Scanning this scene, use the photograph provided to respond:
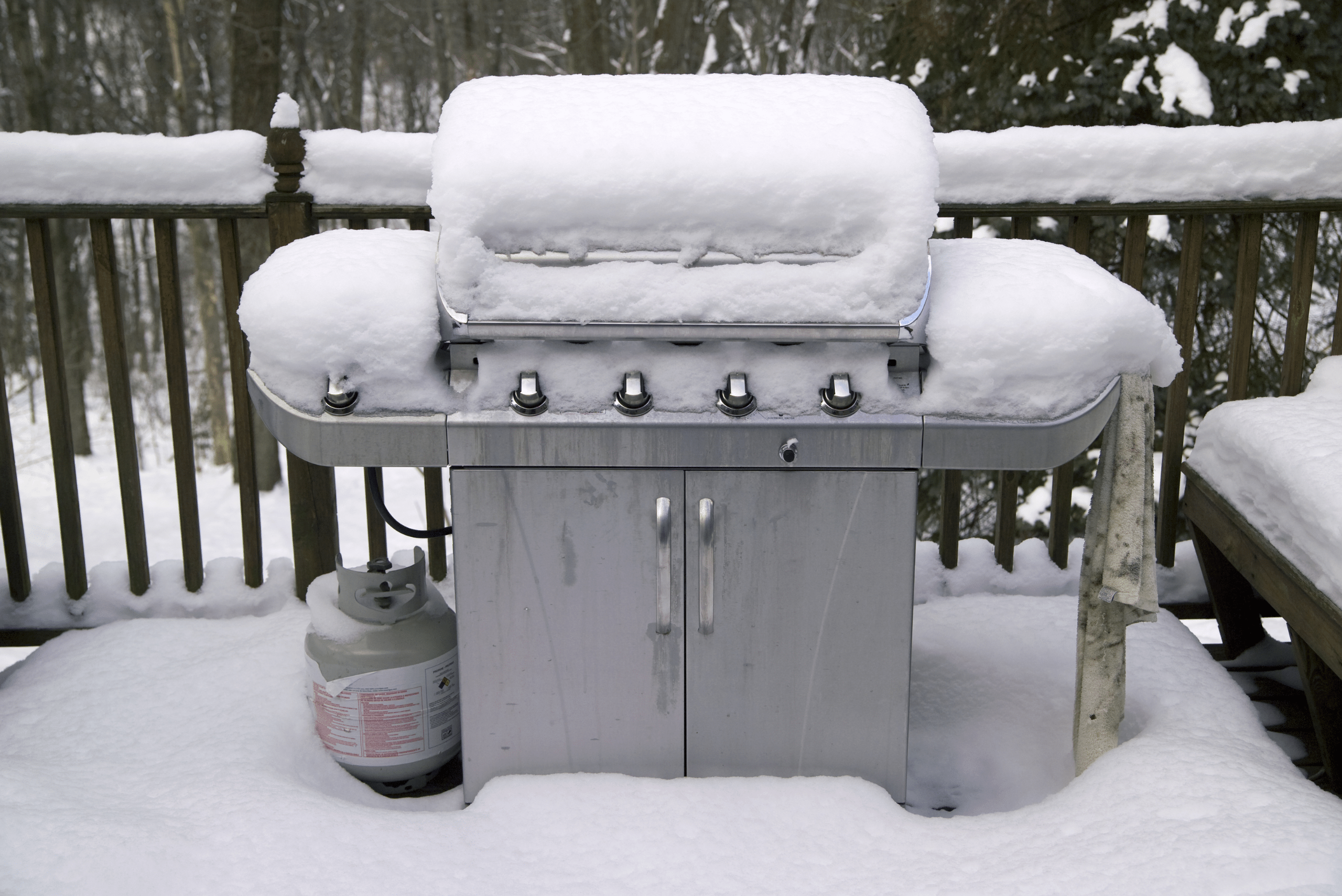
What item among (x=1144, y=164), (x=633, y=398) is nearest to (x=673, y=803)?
(x=633, y=398)

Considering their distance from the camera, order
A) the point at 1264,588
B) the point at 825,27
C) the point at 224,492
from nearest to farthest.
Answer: the point at 1264,588
the point at 224,492
the point at 825,27

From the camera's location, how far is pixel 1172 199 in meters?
2.74

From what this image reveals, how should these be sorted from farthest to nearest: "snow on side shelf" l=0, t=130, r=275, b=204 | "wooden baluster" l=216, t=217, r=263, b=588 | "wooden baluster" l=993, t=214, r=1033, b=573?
"wooden baluster" l=993, t=214, r=1033, b=573 → "wooden baluster" l=216, t=217, r=263, b=588 → "snow on side shelf" l=0, t=130, r=275, b=204

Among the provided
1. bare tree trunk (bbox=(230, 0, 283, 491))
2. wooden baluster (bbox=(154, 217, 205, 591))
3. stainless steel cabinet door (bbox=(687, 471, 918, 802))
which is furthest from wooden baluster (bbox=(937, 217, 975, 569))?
bare tree trunk (bbox=(230, 0, 283, 491))

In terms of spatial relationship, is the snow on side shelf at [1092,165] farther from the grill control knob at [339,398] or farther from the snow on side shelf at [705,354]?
the grill control knob at [339,398]

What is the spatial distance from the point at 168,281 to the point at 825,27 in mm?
14209

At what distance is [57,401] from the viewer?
2.78 meters

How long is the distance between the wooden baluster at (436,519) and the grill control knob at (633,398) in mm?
1097

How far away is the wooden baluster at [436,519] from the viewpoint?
9.43 ft

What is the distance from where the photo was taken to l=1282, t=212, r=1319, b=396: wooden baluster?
9.18 feet

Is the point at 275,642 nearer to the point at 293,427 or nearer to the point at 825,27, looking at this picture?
the point at 293,427

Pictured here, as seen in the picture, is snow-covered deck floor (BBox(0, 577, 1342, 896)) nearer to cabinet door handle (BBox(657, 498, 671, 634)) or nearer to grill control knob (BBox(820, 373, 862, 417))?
cabinet door handle (BBox(657, 498, 671, 634))

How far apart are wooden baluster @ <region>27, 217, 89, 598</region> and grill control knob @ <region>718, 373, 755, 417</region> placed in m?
1.83

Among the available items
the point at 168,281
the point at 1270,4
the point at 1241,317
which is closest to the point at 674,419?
the point at 168,281
